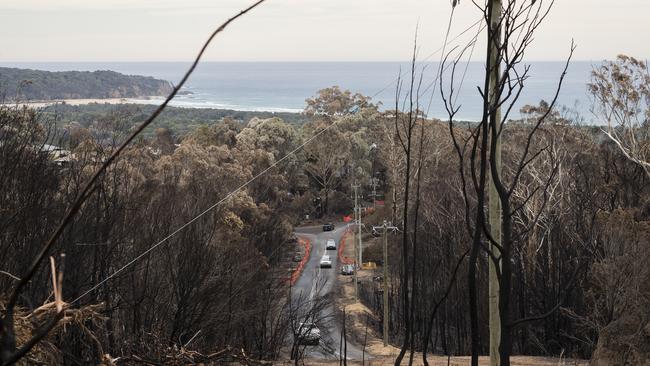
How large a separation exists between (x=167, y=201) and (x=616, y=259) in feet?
40.3

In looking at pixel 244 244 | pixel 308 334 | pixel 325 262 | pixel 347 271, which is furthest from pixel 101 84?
pixel 308 334

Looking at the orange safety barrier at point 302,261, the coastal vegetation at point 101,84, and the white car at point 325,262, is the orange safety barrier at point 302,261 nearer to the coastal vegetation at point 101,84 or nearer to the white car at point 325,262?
the white car at point 325,262

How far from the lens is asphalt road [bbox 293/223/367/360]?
21.5 metres

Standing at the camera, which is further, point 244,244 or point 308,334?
point 244,244

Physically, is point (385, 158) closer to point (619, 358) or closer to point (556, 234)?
point (556, 234)

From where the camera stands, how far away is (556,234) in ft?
81.7

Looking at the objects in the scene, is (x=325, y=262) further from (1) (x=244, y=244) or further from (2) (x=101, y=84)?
(2) (x=101, y=84)

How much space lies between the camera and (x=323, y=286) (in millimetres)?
26609

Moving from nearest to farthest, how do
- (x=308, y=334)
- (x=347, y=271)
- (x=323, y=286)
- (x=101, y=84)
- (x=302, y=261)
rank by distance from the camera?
(x=308, y=334), (x=323, y=286), (x=347, y=271), (x=302, y=261), (x=101, y=84)

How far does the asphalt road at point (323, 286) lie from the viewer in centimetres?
2148

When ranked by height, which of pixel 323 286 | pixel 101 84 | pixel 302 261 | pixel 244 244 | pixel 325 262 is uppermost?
pixel 101 84

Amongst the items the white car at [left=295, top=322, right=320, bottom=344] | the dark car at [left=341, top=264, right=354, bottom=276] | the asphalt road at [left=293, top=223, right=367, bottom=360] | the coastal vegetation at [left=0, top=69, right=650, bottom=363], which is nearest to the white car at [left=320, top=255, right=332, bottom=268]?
the asphalt road at [left=293, top=223, right=367, bottom=360]

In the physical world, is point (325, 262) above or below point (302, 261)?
above

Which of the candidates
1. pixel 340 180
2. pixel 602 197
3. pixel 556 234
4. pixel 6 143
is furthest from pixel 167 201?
pixel 340 180
